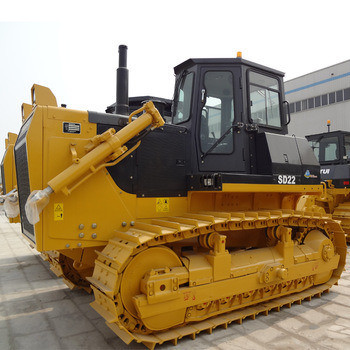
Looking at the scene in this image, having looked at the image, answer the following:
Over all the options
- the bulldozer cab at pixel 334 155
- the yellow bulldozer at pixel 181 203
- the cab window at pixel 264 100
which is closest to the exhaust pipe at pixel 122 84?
the yellow bulldozer at pixel 181 203

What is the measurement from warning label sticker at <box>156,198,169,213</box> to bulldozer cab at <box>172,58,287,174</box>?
62 cm

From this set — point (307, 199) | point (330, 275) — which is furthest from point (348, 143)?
point (330, 275)

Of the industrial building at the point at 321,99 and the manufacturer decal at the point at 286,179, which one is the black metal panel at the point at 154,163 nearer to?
the manufacturer decal at the point at 286,179

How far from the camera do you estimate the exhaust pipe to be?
4.26 meters

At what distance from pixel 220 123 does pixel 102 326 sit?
2976 mm

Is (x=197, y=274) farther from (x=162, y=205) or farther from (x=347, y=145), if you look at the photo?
(x=347, y=145)

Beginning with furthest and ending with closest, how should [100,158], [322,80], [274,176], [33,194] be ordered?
1. [322,80]
2. [274,176]
3. [100,158]
4. [33,194]

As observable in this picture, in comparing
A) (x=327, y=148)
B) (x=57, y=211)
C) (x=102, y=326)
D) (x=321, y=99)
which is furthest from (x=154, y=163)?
(x=321, y=99)

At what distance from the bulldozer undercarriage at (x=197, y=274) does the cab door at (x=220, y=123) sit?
2.40ft

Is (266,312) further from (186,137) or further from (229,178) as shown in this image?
(186,137)

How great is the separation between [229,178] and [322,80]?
25.5 metres

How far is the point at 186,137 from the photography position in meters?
4.40

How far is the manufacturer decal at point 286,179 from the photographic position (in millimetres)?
4585

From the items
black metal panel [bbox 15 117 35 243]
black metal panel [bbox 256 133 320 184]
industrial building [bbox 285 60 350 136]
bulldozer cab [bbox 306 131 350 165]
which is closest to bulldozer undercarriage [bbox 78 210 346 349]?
black metal panel [bbox 256 133 320 184]
